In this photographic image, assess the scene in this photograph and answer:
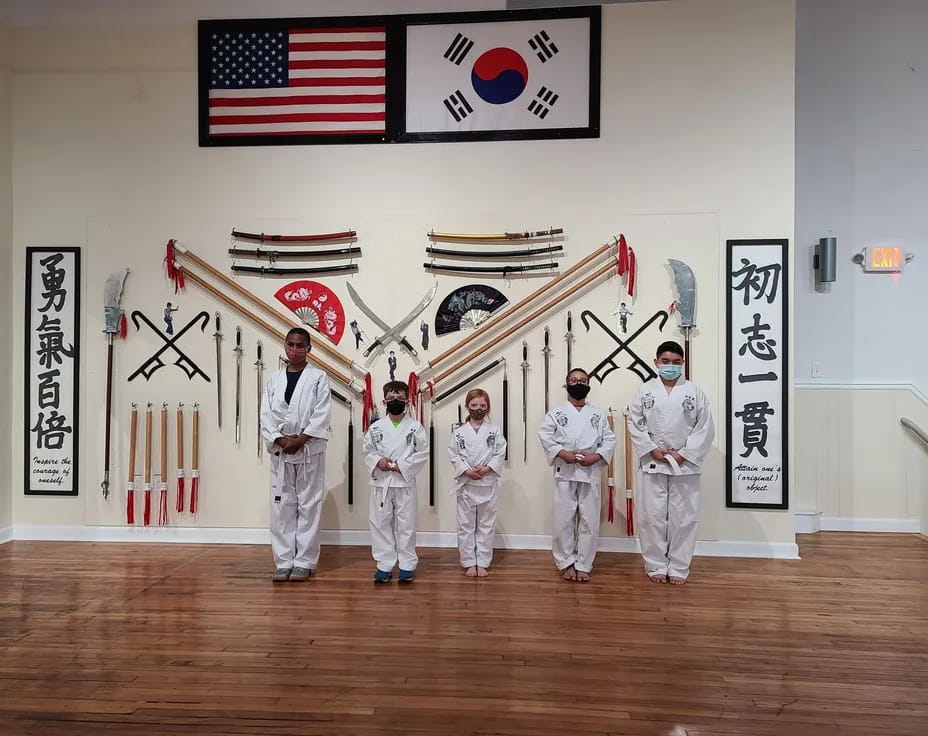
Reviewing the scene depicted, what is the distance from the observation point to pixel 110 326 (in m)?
4.98

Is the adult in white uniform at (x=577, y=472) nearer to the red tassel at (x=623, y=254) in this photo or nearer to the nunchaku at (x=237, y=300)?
the red tassel at (x=623, y=254)

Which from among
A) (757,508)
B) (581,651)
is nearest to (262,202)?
(581,651)

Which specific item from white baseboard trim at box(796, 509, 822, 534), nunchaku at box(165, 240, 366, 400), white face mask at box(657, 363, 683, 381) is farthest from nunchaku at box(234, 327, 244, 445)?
white baseboard trim at box(796, 509, 822, 534)

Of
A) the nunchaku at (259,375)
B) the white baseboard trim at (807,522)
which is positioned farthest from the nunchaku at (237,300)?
the white baseboard trim at (807,522)

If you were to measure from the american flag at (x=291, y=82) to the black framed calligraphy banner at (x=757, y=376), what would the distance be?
9.33 ft

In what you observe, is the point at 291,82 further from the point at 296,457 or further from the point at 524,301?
the point at 296,457

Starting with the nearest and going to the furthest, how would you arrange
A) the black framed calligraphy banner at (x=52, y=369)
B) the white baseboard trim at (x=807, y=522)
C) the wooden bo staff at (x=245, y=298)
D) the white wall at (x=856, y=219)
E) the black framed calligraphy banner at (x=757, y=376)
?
the black framed calligraphy banner at (x=757, y=376) → the wooden bo staff at (x=245, y=298) → the black framed calligraphy banner at (x=52, y=369) → the white baseboard trim at (x=807, y=522) → the white wall at (x=856, y=219)

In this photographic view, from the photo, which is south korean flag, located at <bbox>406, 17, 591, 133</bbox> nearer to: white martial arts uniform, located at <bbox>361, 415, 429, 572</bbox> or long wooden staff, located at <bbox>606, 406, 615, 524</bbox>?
long wooden staff, located at <bbox>606, 406, 615, 524</bbox>

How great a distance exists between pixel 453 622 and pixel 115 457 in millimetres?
3022

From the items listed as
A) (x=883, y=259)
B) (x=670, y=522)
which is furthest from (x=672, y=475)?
(x=883, y=259)

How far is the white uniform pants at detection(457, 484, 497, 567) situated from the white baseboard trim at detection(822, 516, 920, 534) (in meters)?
2.90

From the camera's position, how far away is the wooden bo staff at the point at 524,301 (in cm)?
479

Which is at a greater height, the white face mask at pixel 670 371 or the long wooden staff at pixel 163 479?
the white face mask at pixel 670 371

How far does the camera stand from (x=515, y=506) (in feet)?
15.8
